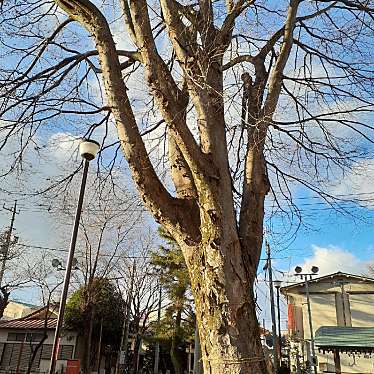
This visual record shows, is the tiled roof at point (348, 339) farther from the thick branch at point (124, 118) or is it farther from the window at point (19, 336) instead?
the window at point (19, 336)

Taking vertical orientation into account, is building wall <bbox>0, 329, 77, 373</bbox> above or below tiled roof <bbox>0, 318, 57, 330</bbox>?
below

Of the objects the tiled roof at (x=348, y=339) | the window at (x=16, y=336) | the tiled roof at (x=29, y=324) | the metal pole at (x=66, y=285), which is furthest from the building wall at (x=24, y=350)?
the metal pole at (x=66, y=285)

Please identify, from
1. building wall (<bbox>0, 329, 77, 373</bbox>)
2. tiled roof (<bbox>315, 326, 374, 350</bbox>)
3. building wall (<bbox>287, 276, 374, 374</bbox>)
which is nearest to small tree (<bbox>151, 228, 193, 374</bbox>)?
building wall (<bbox>0, 329, 77, 373</bbox>)

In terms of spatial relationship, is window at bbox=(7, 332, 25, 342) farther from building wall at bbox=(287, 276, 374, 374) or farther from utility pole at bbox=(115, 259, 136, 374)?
building wall at bbox=(287, 276, 374, 374)

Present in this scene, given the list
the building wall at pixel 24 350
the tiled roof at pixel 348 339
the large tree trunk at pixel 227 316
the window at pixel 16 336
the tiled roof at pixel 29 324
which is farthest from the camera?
the window at pixel 16 336

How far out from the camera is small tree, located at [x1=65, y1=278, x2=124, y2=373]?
21.5 meters

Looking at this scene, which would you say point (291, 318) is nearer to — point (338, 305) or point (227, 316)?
point (338, 305)

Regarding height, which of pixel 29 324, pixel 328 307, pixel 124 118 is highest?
pixel 328 307

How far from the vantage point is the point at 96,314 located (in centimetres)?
2377

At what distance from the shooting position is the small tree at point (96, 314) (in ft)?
70.4

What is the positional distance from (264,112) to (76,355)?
73.4 feet

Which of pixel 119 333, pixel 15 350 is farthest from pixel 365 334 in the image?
pixel 15 350

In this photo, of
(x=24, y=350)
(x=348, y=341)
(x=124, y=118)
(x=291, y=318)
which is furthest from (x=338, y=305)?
(x=124, y=118)

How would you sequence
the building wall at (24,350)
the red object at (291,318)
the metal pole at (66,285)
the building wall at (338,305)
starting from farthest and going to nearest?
the red object at (291,318), the building wall at (338,305), the building wall at (24,350), the metal pole at (66,285)
